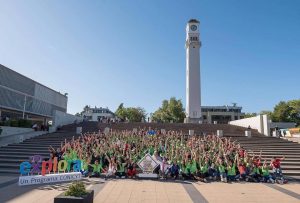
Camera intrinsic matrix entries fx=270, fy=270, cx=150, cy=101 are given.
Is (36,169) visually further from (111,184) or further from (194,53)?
(194,53)

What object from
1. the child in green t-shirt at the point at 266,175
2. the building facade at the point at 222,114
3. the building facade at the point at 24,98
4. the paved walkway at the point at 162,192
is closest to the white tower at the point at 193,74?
the building facade at the point at 24,98

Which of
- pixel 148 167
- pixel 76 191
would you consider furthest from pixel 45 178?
pixel 148 167

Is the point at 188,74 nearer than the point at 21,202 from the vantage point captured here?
No

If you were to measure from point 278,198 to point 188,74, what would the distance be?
130ft

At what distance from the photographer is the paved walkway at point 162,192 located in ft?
31.6

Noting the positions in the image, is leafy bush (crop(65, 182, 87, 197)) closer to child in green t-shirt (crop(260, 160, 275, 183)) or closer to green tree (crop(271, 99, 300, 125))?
child in green t-shirt (crop(260, 160, 275, 183))

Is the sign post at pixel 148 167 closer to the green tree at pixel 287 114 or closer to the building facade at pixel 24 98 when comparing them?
the building facade at pixel 24 98

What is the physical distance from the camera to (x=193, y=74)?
48.7m

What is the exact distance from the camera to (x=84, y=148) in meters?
17.4

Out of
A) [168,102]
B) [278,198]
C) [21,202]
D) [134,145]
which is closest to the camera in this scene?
[21,202]

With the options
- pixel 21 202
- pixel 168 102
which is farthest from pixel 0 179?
pixel 168 102

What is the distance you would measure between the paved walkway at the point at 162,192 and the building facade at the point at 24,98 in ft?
92.3

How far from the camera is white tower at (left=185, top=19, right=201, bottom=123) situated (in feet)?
157

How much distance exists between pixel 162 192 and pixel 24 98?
4479 centimetres
